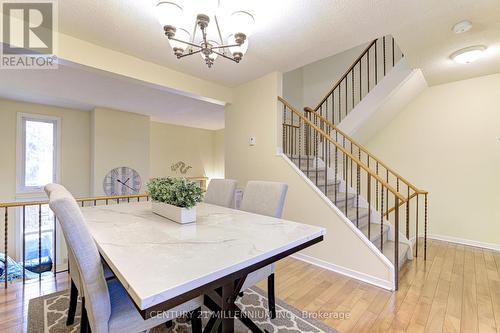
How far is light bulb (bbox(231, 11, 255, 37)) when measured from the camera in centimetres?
159

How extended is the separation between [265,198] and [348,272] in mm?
1333

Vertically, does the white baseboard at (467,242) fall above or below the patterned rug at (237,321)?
above

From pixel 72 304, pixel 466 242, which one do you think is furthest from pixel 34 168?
pixel 466 242

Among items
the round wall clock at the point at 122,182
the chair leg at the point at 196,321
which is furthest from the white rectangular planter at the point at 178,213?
the round wall clock at the point at 122,182

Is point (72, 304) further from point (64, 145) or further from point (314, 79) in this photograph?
point (314, 79)

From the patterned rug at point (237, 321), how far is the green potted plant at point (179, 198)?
82 centimetres

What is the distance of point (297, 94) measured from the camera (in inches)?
229

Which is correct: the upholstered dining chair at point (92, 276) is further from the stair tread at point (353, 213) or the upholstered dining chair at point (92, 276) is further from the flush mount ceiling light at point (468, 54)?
the flush mount ceiling light at point (468, 54)

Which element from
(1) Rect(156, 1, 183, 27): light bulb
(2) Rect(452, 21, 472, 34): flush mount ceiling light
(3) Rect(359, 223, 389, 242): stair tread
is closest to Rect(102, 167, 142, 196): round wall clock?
(1) Rect(156, 1, 183, 27): light bulb

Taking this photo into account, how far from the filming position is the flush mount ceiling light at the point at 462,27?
207 centimetres

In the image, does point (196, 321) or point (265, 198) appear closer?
point (196, 321)

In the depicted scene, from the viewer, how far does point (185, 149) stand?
6.84 m

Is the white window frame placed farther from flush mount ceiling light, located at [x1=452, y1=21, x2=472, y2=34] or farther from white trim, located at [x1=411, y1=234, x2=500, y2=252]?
white trim, located at [x1=411, y1=234, x2=500, y2=252]

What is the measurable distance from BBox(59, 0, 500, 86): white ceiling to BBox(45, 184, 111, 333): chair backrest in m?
1.66
